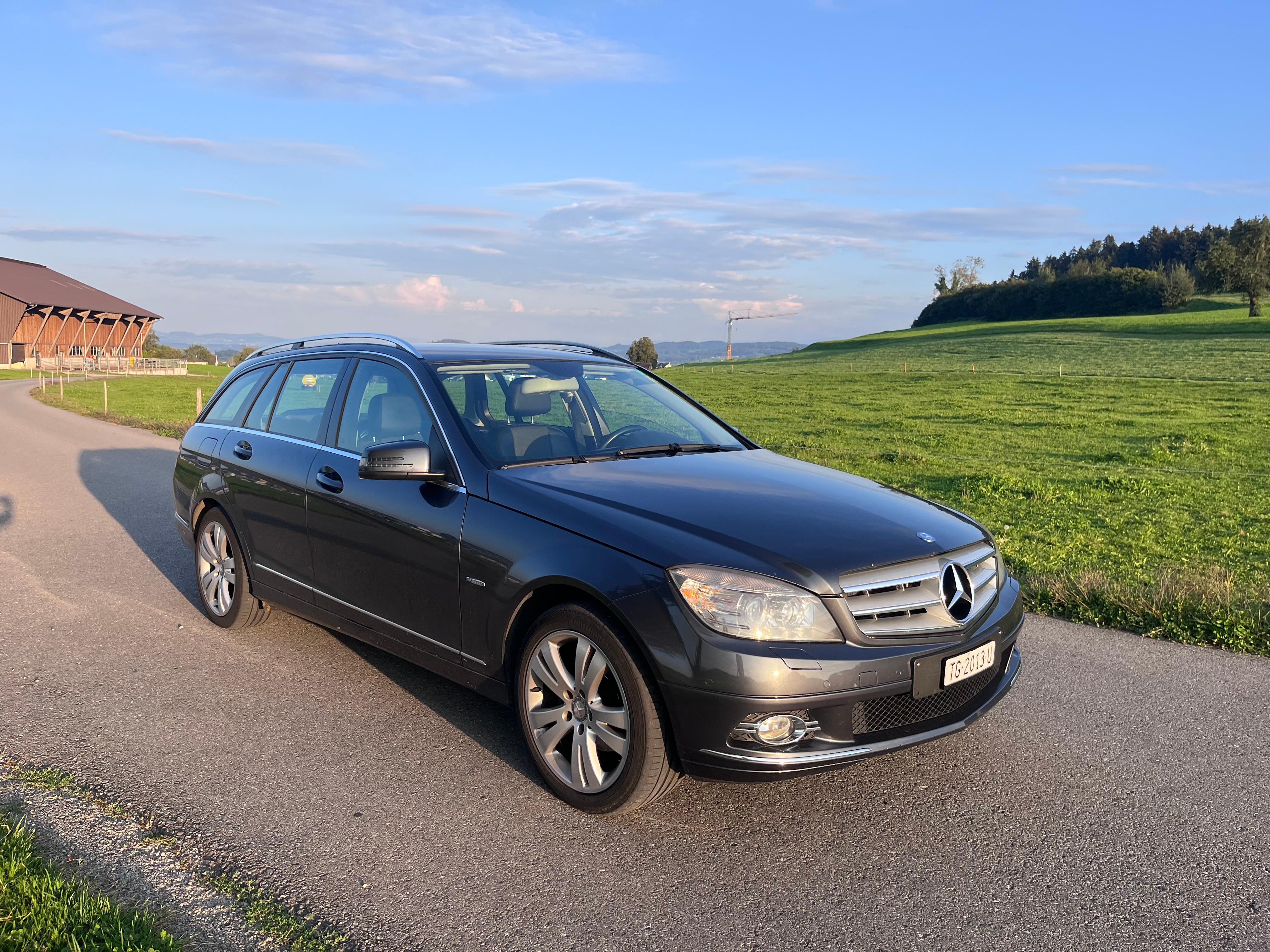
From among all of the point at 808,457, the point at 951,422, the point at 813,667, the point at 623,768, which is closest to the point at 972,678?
→ the point at 813,667

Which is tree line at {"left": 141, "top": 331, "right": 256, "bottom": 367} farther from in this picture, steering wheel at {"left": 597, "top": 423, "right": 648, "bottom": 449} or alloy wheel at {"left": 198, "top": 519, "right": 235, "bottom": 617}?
steering wheel at {"left": 597, "top": 423, "right": 648, "bottom": 449}

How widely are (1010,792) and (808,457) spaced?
1221 cm

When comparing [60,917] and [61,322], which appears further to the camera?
[61,322]

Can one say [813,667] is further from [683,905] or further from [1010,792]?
[1010,792]

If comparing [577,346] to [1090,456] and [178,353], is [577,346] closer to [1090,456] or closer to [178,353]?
[1090,456]

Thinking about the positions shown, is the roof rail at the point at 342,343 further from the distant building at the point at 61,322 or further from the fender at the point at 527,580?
the distant building at the point at 61,322

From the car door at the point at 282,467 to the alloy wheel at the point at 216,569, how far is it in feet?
1.01

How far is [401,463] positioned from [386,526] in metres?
0.42

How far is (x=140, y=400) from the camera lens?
3638 centimetres

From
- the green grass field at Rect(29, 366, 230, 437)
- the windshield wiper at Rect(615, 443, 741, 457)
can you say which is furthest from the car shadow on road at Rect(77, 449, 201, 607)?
the windshield wiper at Rect(615, 443, 741, 457)

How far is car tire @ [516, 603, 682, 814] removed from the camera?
11.3ft

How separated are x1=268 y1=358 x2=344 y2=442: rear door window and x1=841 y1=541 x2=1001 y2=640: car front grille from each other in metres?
3.08

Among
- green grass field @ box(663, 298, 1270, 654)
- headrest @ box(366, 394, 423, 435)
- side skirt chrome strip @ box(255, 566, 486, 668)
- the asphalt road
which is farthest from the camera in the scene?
green grass field @ box(663, 298, 1270, 654)

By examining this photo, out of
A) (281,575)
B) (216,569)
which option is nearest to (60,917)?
(281,575)
